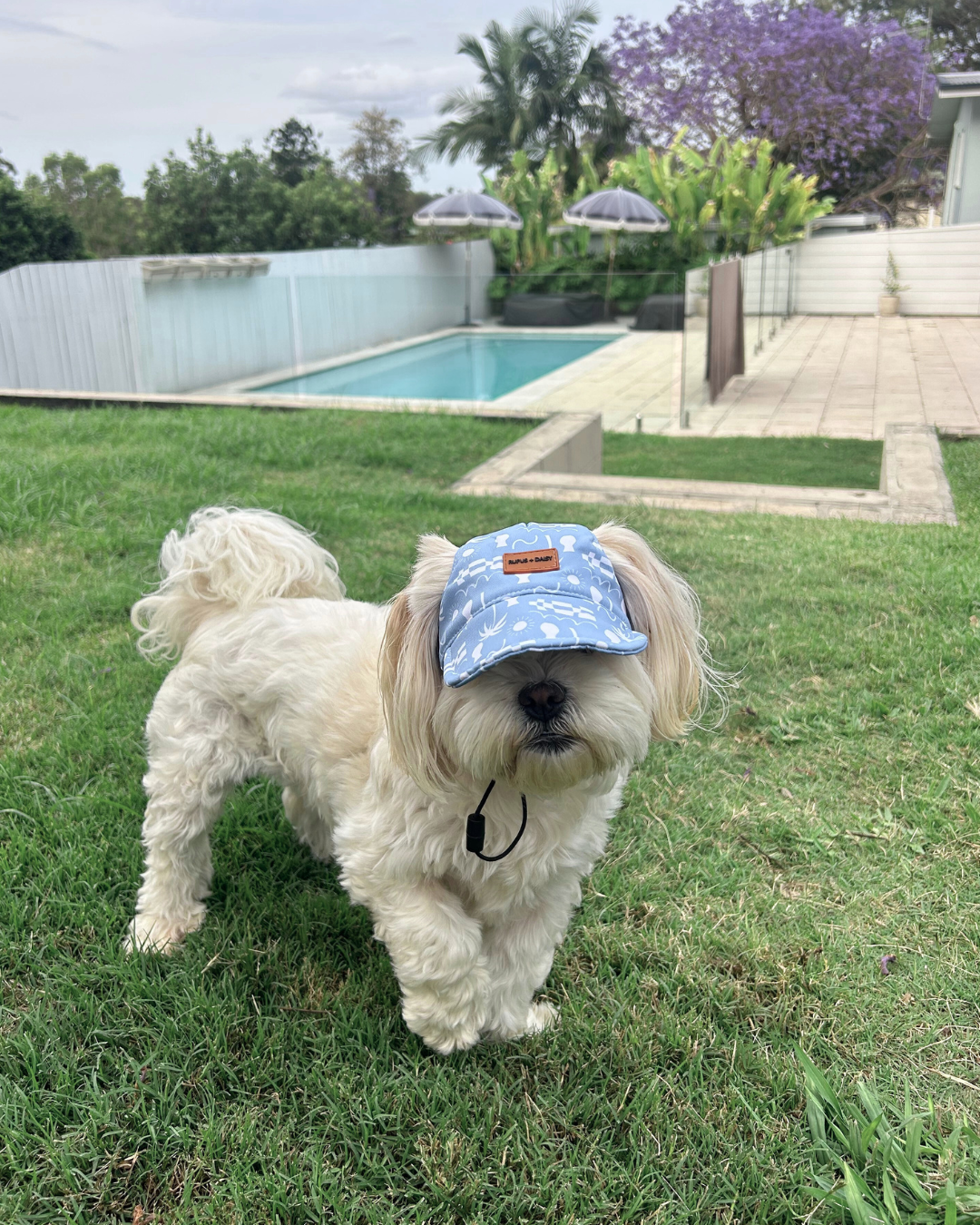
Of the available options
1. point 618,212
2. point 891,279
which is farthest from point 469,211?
point 891,279

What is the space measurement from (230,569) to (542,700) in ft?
4.36

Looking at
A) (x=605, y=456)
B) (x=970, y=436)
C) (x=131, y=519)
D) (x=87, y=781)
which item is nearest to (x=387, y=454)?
(x=131, y=519)

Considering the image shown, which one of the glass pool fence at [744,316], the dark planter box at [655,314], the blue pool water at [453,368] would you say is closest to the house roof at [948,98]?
the glass pool fence at [744,316]

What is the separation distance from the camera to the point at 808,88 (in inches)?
1025

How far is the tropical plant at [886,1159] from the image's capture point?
1.65 metres

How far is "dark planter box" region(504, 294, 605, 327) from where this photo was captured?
71.8ft

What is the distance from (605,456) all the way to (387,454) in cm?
284

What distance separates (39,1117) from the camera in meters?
1.88

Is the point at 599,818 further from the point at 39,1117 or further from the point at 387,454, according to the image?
the point at 387,454

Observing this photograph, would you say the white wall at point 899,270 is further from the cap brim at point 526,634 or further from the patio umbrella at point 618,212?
the cap brim at point 526,634

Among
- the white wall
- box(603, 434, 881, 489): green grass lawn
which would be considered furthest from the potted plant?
box(603, 434, 881, 489): green grass lawn

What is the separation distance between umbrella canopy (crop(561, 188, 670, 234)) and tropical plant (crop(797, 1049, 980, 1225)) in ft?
62.6

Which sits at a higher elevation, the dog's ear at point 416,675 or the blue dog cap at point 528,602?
the blue dog cap at point 528,602

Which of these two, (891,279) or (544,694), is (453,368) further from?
(544,694)
